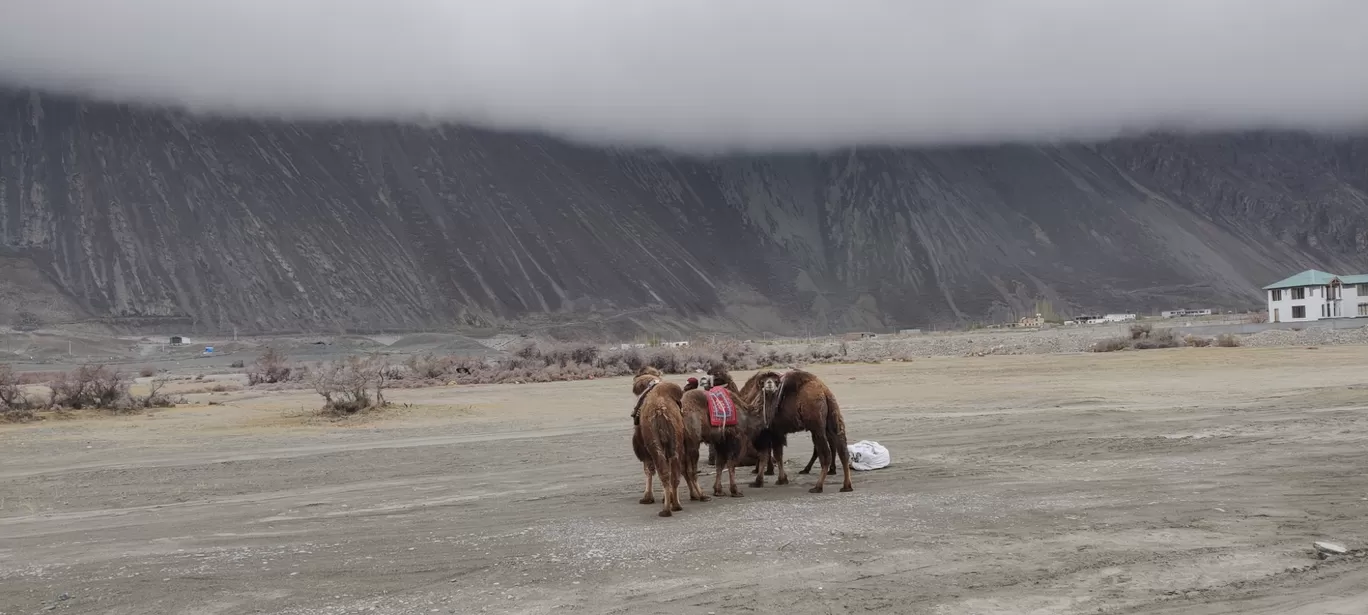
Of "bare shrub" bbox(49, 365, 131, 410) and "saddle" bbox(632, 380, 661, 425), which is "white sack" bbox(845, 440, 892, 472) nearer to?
"saddle" bbox(632, 380, 661, 425)

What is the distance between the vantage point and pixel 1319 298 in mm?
Result: 65250

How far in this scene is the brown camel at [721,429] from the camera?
11.4 metres

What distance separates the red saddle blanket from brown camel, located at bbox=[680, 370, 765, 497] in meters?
0.04

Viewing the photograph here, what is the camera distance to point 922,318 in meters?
108

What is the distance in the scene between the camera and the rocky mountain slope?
9019cm

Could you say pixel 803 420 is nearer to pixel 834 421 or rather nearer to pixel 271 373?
pixel 834 421

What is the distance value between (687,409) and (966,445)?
6.09 m

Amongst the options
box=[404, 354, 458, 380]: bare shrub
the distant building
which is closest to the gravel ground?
box=[404, 354, 458, 380]: bare shrub

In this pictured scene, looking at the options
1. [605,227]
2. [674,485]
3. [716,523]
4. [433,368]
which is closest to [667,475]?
[674,485]

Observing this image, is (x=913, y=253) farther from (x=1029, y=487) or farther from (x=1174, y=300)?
(x=1029, y=487)

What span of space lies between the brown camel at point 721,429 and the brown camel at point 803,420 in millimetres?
203

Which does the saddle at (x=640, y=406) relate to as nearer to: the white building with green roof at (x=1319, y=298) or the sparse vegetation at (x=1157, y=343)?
the sparse vegetation at (x=1157, y=343)

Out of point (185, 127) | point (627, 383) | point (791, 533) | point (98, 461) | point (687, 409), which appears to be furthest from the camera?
point (185, 127)

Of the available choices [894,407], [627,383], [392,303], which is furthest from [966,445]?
[392,303]
